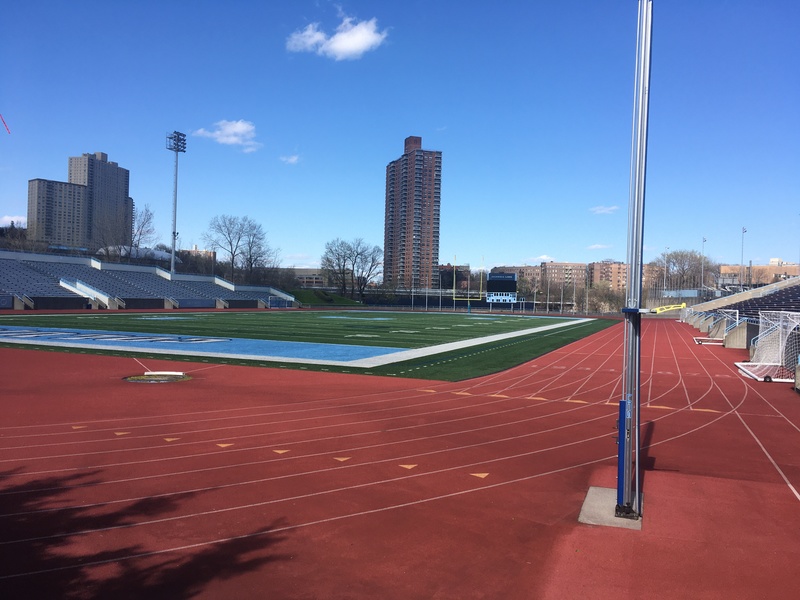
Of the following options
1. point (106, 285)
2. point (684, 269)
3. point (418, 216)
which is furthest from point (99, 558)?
point (418, 216)

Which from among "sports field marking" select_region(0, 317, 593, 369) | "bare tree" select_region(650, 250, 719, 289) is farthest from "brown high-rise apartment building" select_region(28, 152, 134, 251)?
"bare tree" select_region(650, 250, 719, 289)

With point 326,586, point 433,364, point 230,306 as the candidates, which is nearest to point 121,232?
point 230,306

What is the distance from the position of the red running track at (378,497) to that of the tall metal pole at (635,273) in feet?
1.40

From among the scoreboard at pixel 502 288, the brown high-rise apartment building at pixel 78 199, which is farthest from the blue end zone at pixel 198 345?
the brown high-rise apartment building at pixel 78 199

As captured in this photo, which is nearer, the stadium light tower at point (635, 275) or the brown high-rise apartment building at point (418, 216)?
the stadium light tower at point (635, 275)

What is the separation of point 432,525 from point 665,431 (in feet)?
22.8

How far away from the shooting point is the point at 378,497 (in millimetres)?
6992

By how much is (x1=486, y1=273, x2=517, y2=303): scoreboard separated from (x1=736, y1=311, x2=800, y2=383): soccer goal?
63.9 m

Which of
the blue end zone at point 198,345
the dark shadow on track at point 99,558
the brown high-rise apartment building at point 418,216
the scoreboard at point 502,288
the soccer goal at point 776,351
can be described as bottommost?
the blue end zone at point 198,345

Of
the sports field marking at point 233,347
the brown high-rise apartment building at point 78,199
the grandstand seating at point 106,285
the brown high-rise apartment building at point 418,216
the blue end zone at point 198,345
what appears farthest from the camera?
the brown high-rise apartment building at point 418,216

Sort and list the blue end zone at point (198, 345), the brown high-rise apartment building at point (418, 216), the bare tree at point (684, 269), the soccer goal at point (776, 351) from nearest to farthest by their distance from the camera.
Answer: the soccer goal at point (776, 351) → the blue end zone at point (198, 345) → the bare tree at point (684, 269) → the brown high-rise apartment building at point (418, 216)

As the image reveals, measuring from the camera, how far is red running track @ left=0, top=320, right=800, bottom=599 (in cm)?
501

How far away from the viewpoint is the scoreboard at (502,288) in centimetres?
8694

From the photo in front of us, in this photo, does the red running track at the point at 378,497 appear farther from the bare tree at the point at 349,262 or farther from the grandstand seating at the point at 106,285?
the bare tree at the point at 349,262
